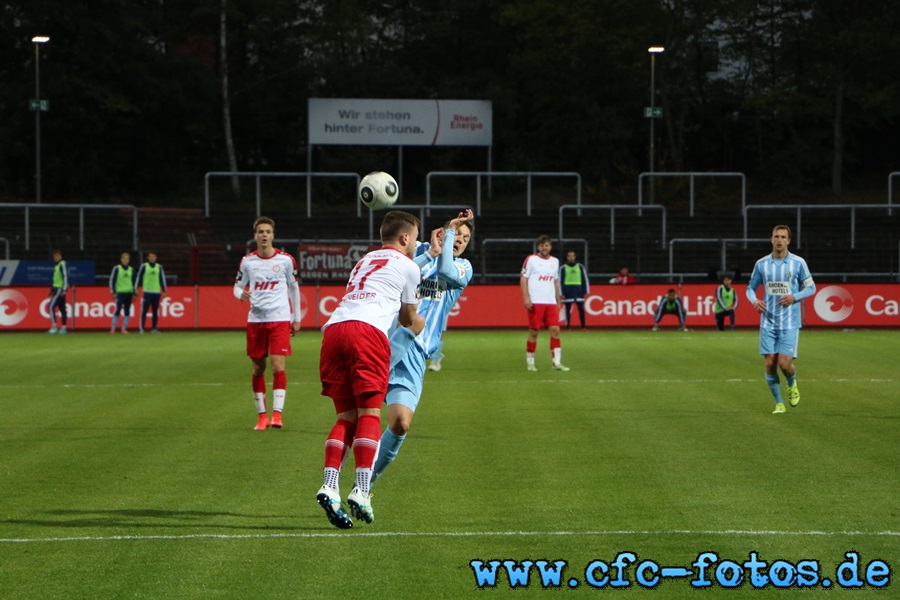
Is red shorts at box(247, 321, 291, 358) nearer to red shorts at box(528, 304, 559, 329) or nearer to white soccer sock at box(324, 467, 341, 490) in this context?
white soccer sock at box(324, 467, 341, 490)

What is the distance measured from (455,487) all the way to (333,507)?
213 cm

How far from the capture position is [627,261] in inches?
1566

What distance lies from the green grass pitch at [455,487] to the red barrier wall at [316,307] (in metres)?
14.6

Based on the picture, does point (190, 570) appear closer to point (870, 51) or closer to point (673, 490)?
point (673, 490)

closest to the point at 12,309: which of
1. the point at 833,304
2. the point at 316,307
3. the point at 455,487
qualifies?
the point at 316,307

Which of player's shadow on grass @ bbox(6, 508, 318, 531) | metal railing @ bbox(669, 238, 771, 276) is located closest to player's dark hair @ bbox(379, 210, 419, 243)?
player's shadow on grass @ bbox(6, 508, 318, 531)

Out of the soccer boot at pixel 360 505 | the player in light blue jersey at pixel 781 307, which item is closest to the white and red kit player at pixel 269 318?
the player in light blue jersey at pixel 781 307

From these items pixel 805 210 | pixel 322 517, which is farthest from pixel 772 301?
pixel 805 210

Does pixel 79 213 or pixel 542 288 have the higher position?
pixel 79 213

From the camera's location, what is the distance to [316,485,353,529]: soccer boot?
7.75m

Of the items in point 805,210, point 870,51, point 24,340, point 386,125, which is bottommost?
point 24,340

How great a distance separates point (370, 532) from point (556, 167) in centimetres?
5226

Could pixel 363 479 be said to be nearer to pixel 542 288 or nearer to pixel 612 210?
pixel 542 288

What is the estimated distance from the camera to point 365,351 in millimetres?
8148
